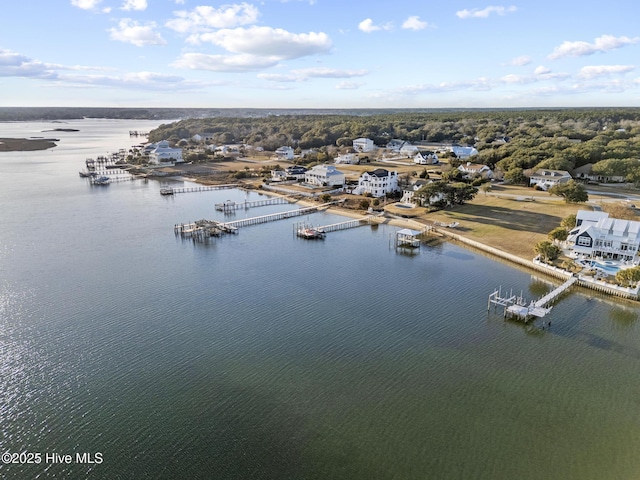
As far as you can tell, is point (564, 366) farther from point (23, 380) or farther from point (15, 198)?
point (15, 198)

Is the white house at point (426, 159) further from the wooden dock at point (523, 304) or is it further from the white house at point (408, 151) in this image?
the wooden dock at point (523, 304)

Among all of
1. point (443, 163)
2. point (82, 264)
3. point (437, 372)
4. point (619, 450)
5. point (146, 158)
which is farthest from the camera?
point (146, 158)

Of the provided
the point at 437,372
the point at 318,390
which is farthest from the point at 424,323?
the point at 318,390

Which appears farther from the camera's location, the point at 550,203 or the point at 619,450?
the point at 550,203

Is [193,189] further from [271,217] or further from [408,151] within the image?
[408,151]

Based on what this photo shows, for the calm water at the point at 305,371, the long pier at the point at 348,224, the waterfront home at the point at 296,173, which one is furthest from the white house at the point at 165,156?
the calm water at the point at 305,371

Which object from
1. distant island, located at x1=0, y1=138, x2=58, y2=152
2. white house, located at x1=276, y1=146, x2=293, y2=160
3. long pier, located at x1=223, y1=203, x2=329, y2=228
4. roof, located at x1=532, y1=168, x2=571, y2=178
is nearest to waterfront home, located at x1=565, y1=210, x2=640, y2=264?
long pier, located at x1=223, y1=203, x2=329, y2=228
